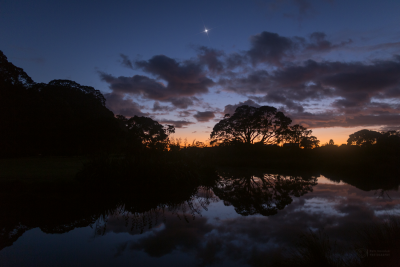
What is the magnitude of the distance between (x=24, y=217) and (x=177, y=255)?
4610 millimetres

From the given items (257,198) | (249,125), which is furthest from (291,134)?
(257,198)

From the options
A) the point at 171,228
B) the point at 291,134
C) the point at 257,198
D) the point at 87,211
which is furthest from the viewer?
the point at 291,134

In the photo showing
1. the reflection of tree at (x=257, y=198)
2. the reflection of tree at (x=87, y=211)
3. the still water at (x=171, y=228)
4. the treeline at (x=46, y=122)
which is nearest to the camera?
the still water at (x=171, y=228)

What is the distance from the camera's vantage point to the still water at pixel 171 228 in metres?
4.03

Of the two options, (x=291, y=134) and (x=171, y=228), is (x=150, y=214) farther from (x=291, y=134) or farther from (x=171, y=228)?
(x=291, y=134)

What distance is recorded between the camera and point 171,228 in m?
5.53

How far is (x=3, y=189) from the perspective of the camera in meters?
7.98

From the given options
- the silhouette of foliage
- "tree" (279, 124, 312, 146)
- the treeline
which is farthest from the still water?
"tree" (279, 124, 312, 146)

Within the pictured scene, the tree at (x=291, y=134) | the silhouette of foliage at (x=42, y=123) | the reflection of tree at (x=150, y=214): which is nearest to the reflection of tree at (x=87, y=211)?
the reflection of tree at (x=150, y=214)

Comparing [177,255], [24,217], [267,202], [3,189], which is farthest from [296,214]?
[3,189]

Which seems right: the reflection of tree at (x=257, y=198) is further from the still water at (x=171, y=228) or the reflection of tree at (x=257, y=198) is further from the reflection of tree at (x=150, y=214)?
the reflection of tree at (x=150, y=214)

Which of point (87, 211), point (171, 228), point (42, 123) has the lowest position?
point (171, 228)

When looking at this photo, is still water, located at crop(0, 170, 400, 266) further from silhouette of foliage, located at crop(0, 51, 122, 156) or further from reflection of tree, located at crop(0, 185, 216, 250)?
silhouette of foliage, located at crop(0, 51, 122, 156)

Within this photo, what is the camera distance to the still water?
4.03 metres
